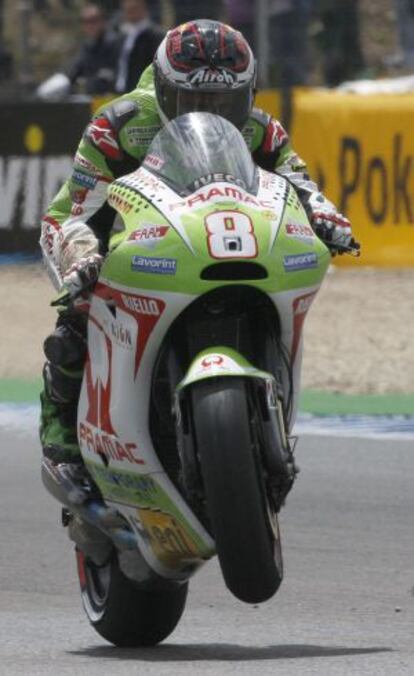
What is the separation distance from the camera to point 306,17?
13828 millimetres

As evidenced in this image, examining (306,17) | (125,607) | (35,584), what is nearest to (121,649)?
(125,607)

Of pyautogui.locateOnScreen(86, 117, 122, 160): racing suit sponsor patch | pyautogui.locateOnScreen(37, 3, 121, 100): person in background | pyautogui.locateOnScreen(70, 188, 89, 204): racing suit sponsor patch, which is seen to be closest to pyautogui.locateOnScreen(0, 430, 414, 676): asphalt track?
pyautogui.locateOnScreen(70, 188, 89, 204): racing suit sponsor patch

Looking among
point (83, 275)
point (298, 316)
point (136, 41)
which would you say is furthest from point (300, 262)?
point (136, 41)

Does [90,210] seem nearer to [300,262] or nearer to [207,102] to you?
[207,102]

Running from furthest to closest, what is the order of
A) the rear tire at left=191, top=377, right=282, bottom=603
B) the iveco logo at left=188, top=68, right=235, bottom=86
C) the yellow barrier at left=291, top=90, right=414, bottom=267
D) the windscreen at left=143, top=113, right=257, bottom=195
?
the yellow barrier at left=291, top=90, right=414, bottom=267, the iveco logo at left=188, top=68, right=235, bottom=86, the windscreen at left=143, top=113, right=257, bottom=195, the rear tire at left=191, top=377, right=282, bottom=603

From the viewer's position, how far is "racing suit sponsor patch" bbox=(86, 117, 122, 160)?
5113mm

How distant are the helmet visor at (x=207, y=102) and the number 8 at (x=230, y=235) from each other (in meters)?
0.47

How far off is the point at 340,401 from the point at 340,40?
5.65 meters

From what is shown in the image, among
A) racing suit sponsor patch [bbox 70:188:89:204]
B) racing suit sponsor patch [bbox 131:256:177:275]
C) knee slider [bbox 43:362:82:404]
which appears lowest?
knee slider [bbox 43:362:82:404]

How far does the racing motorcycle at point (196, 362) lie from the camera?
4.38 m

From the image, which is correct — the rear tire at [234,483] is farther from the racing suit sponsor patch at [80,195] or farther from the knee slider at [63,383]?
the racing suit sponsor patch at [80,195]

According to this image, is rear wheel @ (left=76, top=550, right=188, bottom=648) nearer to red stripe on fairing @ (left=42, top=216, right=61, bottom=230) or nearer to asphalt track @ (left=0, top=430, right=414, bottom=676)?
asphalt track @ (left=0, top=430, right=414, bottom=676)

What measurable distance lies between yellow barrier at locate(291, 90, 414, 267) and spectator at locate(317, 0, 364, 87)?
4.20 ft

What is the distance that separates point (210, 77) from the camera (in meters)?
4.90
